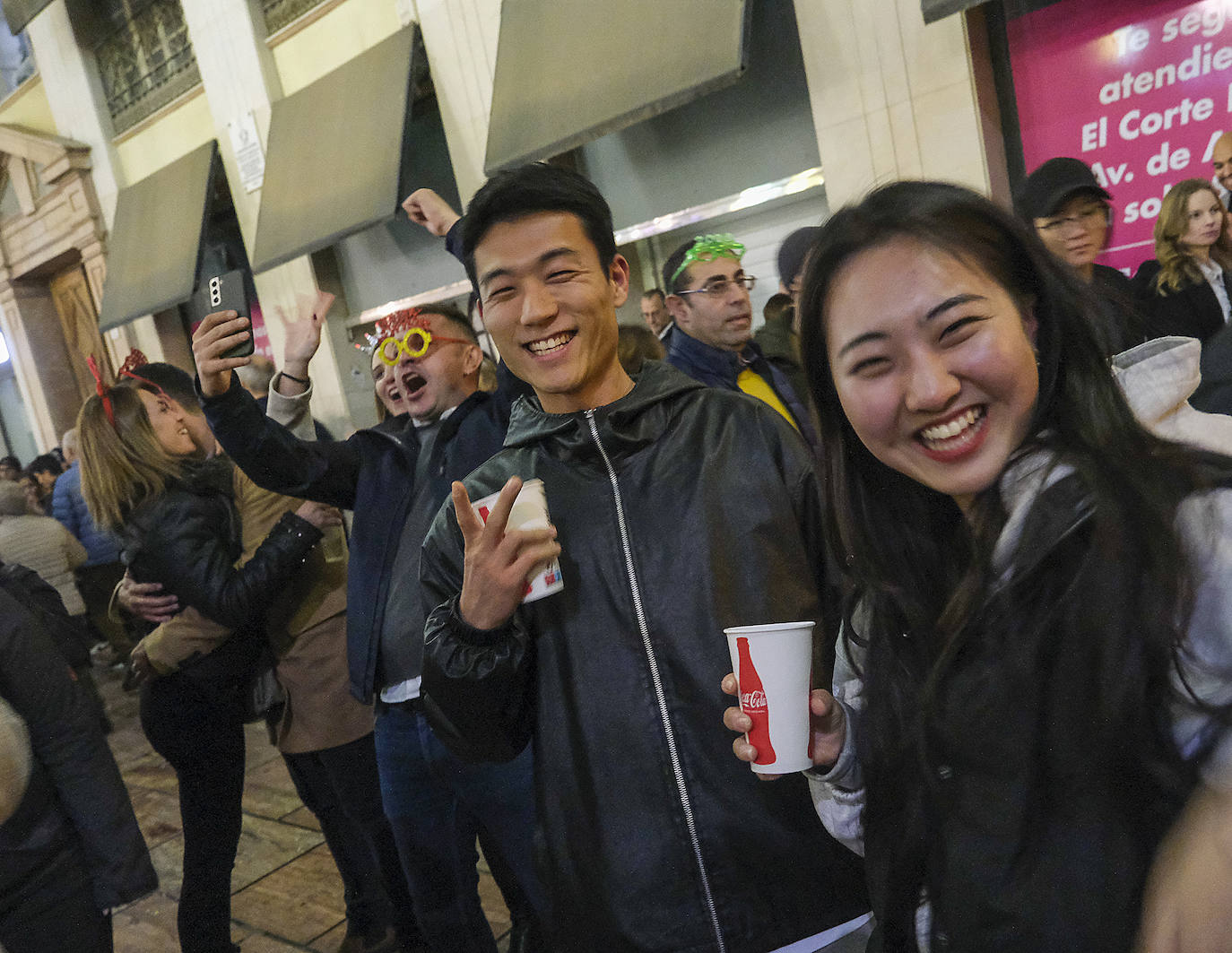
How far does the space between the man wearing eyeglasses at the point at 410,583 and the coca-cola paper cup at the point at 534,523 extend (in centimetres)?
108

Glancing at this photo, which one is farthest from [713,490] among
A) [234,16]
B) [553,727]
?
[234,16]

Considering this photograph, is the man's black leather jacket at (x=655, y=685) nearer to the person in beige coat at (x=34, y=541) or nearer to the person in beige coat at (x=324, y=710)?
the person in beige coat at (x=324, y=710)

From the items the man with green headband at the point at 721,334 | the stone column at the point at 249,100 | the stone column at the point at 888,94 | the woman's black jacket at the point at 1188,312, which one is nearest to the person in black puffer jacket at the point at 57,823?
the man with green headband at the point at 721,334

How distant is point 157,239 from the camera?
10.6 m

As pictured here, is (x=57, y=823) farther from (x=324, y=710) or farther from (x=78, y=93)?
(x=78, y=93)

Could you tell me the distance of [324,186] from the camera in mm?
8305

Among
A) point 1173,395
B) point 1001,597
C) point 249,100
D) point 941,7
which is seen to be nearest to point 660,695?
point 1001,597

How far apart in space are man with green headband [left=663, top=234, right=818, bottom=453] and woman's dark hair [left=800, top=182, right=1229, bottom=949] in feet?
7.92

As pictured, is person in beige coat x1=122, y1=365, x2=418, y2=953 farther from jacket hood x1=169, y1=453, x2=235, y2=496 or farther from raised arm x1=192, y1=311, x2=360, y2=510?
raised arm x1=192, y1=311, x2=360, y2=510

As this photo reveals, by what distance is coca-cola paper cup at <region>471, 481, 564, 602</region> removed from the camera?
59.4 inches

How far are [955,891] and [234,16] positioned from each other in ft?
35.4

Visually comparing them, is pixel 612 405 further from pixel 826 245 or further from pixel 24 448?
pixel 24 448

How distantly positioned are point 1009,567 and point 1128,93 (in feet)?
16.9

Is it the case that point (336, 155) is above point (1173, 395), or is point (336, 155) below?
above
